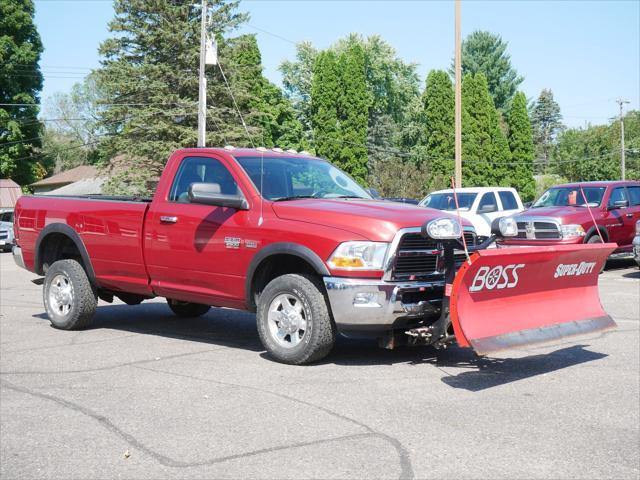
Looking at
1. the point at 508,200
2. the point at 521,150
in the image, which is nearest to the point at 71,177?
the point at 521,150

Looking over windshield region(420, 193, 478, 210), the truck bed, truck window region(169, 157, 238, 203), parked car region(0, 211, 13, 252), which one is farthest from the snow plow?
parked car region(0, 211, 13, 252)

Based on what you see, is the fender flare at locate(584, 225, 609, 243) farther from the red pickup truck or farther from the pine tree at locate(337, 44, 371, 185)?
the pine tree at locate(337, 44, 371, 185)

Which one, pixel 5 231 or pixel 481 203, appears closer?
pixel 481 203

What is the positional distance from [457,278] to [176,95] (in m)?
35.8

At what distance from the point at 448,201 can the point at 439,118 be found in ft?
117

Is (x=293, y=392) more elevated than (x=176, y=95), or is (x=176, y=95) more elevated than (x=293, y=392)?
(x=176, y=95)

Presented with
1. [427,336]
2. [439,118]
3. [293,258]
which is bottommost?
[427,336]

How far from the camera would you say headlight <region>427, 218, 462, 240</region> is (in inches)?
265

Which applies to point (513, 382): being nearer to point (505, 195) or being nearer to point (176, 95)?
point (505, 195)

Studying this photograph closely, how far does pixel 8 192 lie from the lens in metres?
49.2

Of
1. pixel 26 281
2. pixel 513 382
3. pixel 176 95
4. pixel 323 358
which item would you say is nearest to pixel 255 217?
pixel 323 358

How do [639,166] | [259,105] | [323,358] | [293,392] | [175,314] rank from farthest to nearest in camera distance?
[639,166] → [259,105] → [175,314] → [323,358] → [293,392]

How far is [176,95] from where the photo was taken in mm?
40031

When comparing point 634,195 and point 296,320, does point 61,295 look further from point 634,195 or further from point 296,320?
point 634,195
